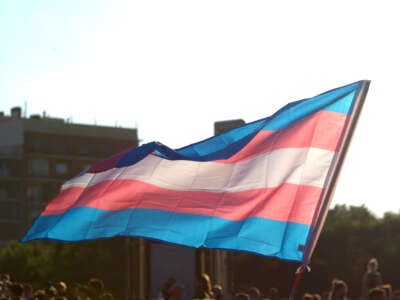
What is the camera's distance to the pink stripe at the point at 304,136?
10.5 m

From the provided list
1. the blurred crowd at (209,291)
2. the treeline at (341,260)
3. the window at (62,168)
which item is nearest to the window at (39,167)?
the window at (62,168)

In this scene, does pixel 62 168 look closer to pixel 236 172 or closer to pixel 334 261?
pixel 334 261

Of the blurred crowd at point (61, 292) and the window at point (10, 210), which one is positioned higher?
the window at point (10, 210)

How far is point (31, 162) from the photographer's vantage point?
12344 cm

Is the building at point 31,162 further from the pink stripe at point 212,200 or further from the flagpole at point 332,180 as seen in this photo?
the flagpole at point 332,180

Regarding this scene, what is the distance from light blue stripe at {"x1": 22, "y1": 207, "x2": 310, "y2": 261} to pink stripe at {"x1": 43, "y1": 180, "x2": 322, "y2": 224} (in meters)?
0.08

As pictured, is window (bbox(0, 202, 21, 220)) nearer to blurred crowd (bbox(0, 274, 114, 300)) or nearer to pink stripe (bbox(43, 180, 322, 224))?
blurred crowd (bbox(0, 274, 114, 300))

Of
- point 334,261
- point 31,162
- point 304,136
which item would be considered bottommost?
point 304,136

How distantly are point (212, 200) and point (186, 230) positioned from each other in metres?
0.42

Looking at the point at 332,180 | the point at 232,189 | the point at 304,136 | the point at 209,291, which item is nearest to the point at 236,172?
the point at 232,189

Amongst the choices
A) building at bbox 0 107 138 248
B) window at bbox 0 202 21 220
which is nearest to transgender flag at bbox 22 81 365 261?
building at bbox 0 107 138 248

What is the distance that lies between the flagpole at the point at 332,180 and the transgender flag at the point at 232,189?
0.04m

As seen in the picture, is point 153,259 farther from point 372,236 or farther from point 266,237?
point 372,236

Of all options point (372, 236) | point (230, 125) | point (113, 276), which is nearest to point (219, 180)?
point (230, 125)
